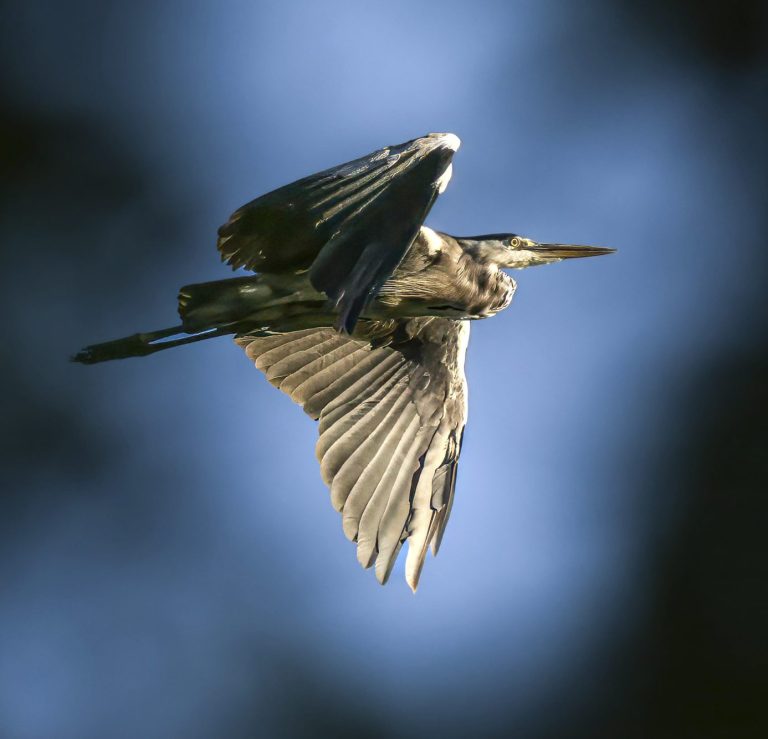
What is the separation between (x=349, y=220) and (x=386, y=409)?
0.79 meters

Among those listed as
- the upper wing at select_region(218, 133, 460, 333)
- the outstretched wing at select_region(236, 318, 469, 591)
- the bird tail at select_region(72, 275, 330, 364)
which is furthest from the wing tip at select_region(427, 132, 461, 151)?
the outstretched wing at select_region(236, 318, 469, 591)

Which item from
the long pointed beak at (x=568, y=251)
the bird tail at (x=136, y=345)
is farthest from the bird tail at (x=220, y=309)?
the long pointed beak at (x=568, y=251)

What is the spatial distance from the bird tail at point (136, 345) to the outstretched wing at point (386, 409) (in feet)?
1.48

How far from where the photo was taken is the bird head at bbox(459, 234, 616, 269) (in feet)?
8.82

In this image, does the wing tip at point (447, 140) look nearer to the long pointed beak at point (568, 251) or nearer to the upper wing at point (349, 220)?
the upper wing at point (349, 220)

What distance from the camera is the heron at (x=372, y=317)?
2.25m

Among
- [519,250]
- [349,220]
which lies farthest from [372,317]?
[349,220]

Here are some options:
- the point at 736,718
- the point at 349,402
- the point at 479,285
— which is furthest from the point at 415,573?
the point at 736,718

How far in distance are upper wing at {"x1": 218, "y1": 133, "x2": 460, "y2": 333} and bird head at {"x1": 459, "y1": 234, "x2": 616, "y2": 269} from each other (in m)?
0.38

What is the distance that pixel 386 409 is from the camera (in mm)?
2980

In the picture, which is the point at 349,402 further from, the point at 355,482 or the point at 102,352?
the point at 102,352

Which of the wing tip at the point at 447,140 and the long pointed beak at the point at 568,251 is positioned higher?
the wing tip at the point at 447,140

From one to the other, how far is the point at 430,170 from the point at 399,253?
7.0 inches

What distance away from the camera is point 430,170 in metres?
2.27
